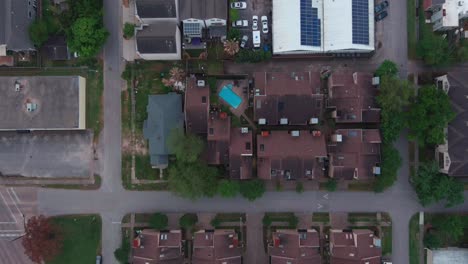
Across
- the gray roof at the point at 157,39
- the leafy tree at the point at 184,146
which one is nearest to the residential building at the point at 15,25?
the gray roof at the point at 157,39

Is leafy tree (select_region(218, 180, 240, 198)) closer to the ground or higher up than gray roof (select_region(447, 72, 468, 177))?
closer to the ground

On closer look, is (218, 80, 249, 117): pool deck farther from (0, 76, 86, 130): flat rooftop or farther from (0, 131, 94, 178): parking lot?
(0, 131, 94, 178): parking lot

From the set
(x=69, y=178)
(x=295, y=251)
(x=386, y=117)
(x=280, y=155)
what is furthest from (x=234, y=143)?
(x=69, y=178)

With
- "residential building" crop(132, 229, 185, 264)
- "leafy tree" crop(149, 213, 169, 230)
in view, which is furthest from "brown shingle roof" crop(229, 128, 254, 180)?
"residential building" crop(132, 229, 185, 264)

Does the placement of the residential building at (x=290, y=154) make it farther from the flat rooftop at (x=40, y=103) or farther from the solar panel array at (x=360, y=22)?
the flat rooftop at (x=40, y=103)

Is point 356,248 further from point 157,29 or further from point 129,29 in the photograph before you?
point 129,29

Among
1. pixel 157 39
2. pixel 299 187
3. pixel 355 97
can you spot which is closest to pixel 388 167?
pixel 355 97
